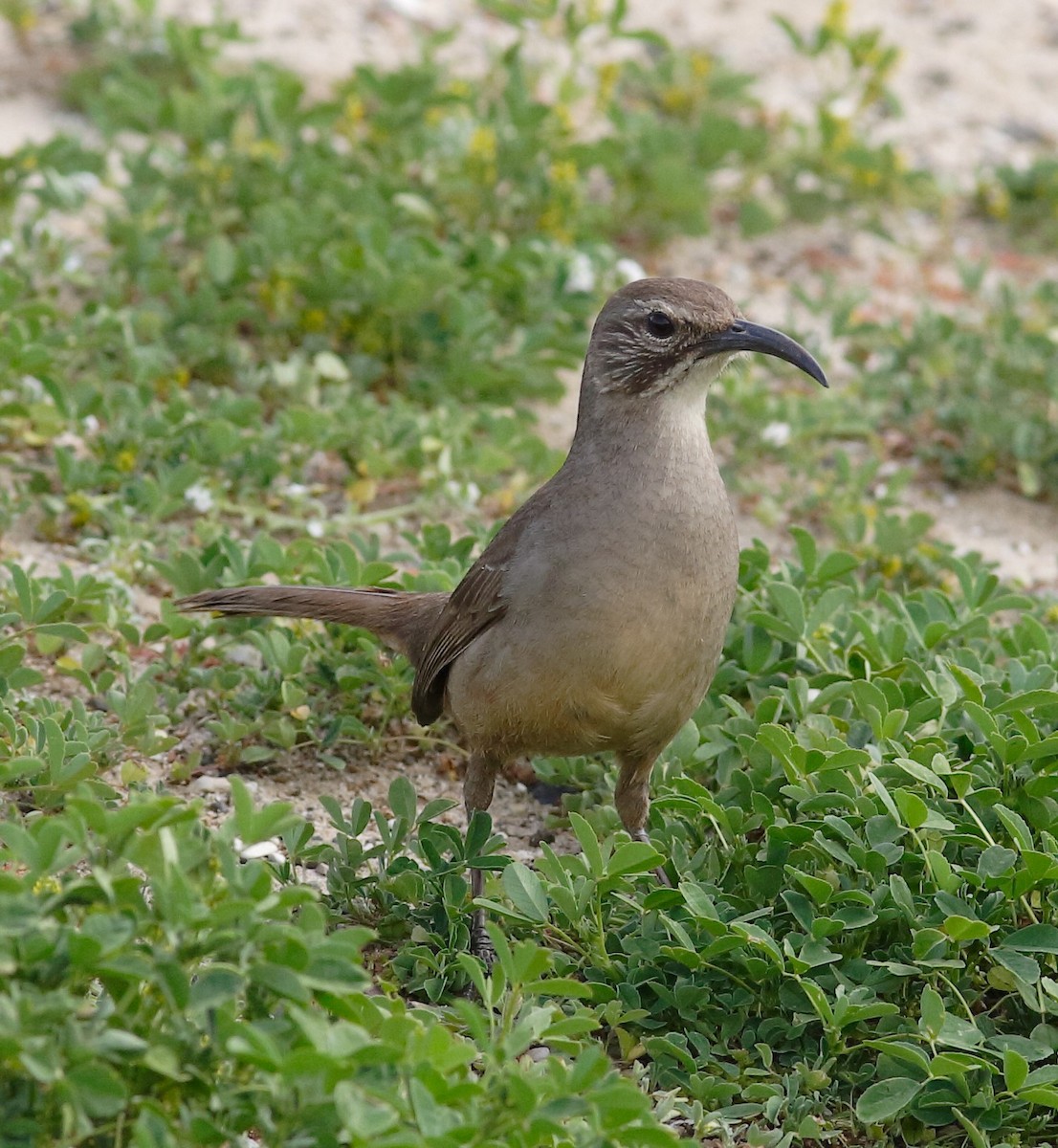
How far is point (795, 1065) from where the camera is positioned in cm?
362

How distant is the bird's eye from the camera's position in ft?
14.7

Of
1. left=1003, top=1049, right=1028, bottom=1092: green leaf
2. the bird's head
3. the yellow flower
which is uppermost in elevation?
the bird's head

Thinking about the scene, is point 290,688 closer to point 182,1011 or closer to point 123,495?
point 123,495

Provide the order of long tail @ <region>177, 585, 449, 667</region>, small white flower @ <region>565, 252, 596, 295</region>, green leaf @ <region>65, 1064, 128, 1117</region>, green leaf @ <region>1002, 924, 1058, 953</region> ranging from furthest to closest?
small white flower @ <region>565, 252, 596, 295</region> → long tail @ <region>177, 585, 449, 667</region> → green leaf @ <region>1002, 924, 1058, 953</region> → green leaf @ <region>65, 1064, 128, 1117</region>

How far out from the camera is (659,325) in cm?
448

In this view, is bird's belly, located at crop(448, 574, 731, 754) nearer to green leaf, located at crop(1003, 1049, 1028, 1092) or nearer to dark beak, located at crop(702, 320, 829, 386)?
dark beak, located at crop(702, 320, 829, 386)

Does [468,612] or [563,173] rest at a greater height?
[563,173]

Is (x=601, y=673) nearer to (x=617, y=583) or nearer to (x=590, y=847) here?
(x=617, y=583)

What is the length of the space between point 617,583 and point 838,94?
18.3ft

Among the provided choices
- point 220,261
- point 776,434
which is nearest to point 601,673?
point 776,434

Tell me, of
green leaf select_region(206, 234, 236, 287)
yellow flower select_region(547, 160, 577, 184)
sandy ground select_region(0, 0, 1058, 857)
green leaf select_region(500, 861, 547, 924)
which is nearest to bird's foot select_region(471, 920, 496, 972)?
green leaf select_region(500, 861, 547, 924)

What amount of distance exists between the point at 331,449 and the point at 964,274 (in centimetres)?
320

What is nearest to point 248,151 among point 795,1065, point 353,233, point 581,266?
point 353,233

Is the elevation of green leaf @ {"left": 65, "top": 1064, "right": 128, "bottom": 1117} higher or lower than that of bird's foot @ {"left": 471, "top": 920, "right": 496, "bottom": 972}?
higher
